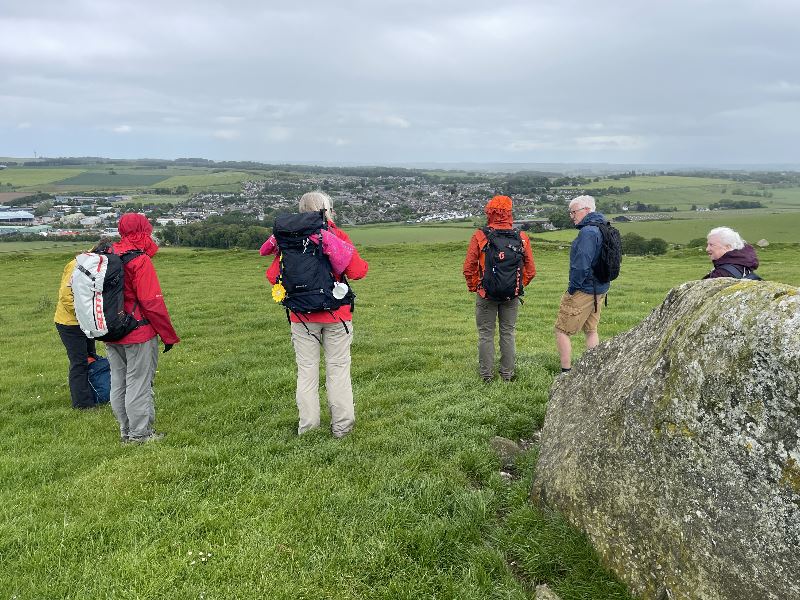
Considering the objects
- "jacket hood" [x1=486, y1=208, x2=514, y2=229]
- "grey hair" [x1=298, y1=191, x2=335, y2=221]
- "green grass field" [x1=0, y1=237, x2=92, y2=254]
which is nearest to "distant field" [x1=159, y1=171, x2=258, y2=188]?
"green grass field" [x1=0, y1=237, x2=92, y2=254]

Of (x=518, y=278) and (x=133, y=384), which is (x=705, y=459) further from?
(x=133, y=384)

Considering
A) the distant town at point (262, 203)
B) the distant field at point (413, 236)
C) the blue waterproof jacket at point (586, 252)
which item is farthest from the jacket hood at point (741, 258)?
the distant town at point (262, 203)

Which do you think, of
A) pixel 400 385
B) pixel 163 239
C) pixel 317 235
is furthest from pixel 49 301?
pixel 163 239

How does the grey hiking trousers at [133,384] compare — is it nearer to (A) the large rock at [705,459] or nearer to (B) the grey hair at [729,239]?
(A) the large rock at [705,459]

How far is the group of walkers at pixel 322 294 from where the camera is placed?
22.5 feet

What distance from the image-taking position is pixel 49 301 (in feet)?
79.3

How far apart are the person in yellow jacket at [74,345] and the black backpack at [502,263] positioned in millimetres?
7399

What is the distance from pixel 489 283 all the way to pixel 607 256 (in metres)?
1.97

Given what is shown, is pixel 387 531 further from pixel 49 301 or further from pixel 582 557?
pixel 49 301

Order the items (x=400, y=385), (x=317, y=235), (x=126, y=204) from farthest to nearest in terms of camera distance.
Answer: (x=126, y=204) < (x=400, y=385) < (x=317, y=235)

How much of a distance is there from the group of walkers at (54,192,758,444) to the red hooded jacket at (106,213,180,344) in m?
0.01

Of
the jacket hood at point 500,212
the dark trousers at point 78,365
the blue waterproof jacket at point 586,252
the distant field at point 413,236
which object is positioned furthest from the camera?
the distant field at point 413,236

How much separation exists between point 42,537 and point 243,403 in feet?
13.8

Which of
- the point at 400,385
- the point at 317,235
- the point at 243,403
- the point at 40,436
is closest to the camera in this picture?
the point at 317,235
